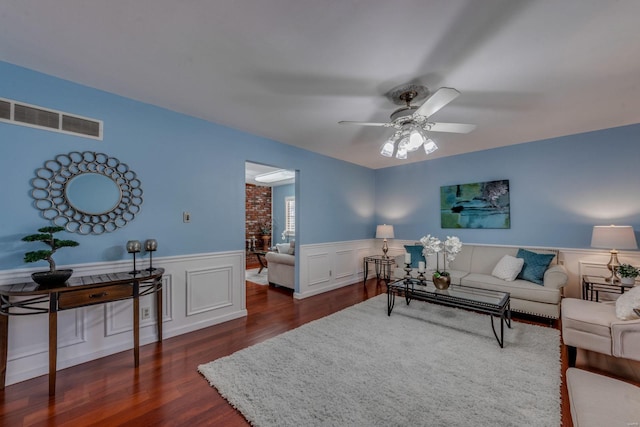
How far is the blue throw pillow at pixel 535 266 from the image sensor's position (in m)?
3.46

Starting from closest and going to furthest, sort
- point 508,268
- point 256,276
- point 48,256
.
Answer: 1. point 48,256
2. point 508,268
3. point 256,276

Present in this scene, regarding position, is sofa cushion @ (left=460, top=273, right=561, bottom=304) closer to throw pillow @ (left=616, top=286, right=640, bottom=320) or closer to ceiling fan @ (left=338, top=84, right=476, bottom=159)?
throw pillow @ (left=616, top=286, right=640, bottom=320)

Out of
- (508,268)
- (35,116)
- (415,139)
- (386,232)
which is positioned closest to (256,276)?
(386,232)

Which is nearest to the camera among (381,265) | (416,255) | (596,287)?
(596,287)

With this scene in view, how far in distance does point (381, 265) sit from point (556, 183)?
3.21 meters

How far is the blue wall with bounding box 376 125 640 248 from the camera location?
3.46 meters

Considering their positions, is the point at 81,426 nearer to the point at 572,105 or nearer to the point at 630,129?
the point at 572,105

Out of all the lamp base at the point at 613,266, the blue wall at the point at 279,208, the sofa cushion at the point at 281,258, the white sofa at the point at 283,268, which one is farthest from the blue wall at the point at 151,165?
the lamp base at the point at 613,266

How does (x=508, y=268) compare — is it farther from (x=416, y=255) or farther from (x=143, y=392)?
(x=143, y=392)

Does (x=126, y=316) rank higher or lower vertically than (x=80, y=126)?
lower

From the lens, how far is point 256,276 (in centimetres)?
604

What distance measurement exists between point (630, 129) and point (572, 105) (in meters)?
1.45

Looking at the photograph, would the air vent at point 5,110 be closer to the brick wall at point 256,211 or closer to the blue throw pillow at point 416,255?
the blue throw pillow at point 416,255

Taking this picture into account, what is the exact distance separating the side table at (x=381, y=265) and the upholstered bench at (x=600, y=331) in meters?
2.93
